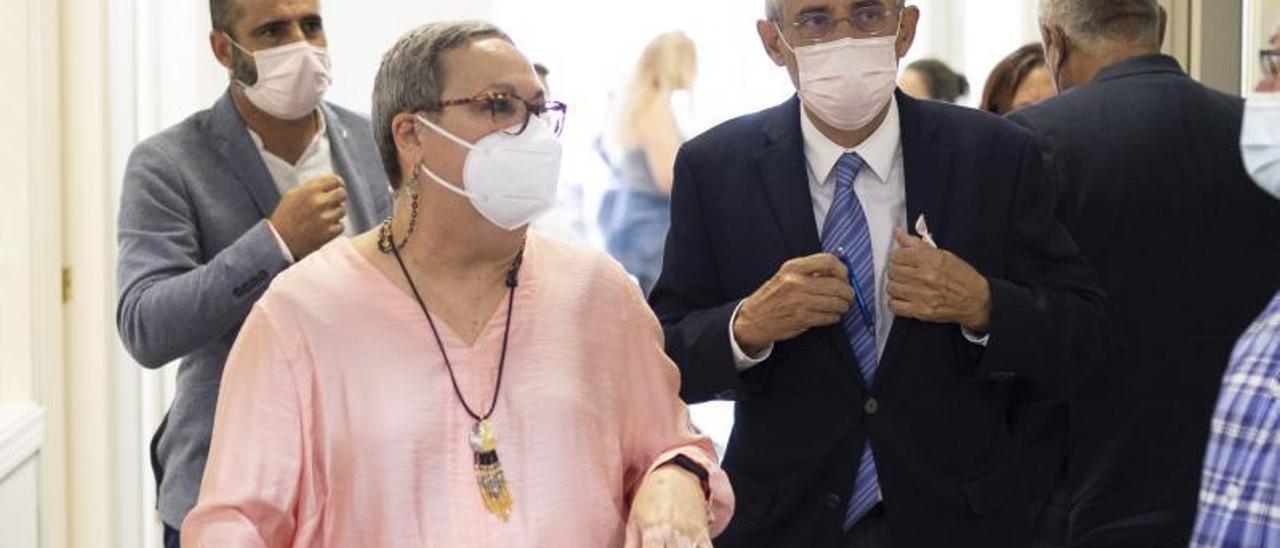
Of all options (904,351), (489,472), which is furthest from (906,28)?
(489,472)

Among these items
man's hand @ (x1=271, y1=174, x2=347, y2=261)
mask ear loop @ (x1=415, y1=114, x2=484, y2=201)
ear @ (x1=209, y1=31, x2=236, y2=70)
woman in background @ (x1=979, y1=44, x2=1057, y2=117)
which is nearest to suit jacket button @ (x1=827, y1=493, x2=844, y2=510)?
mask ear loop @ (x1=415, y1=114, x2=484, y2=201)

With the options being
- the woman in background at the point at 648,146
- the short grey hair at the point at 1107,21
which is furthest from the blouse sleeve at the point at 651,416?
A: the woman in background at the point at 648,146

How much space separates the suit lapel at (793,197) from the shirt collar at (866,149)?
2 cm

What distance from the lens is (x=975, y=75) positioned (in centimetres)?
794

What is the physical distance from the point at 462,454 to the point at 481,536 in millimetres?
111

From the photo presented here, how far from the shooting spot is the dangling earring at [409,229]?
2.47 metres

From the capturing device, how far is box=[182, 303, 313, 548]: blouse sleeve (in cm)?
229

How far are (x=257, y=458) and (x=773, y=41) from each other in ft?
3.70

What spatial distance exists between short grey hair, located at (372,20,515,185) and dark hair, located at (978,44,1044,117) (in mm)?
2421

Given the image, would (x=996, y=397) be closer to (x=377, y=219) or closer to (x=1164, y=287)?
(x=1164, y=287)

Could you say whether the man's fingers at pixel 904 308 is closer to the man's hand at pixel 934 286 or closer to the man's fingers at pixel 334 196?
the man's hand at pixel 934 286

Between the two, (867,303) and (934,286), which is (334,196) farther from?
(934,286)

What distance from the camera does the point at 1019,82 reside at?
4.64m

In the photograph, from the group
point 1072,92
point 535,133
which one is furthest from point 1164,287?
point 535,133
